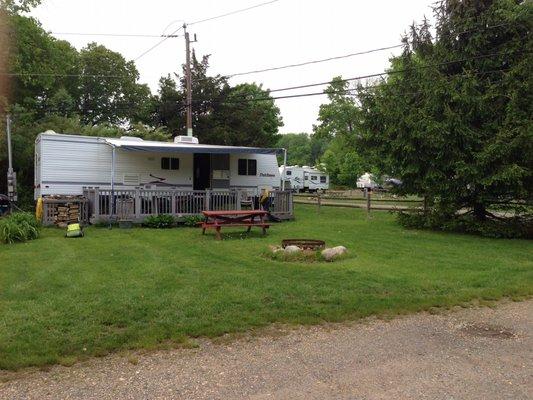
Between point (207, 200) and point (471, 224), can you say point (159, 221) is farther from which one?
point (471, 224)

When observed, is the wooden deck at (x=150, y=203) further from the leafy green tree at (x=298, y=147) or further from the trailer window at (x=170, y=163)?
the leafy green tree at (x=298, y=147)

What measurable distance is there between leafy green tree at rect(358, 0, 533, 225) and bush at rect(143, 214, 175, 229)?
630cm

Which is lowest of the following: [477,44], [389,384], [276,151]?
[389,384]

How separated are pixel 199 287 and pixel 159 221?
784cm

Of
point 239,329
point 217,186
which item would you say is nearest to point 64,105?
point 217,186

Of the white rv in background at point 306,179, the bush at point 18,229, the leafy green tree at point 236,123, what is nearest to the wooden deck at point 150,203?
the bush at point 18,229

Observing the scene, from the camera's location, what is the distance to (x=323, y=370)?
3.85 metres

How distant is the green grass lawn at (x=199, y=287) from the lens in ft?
15.1

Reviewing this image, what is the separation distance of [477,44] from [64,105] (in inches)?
1138

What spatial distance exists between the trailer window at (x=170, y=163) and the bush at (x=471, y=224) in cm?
771

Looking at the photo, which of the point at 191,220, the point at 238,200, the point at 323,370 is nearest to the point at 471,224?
the point at 238,200

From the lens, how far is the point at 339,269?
7.60 metres

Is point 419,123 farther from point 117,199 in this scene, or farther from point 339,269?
point 117,199

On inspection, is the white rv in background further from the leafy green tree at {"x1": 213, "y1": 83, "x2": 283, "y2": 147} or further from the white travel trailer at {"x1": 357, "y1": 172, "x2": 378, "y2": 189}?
the leafy green tree at {"x1": 213, "y1": 83, "x2": 283, "y2": 147}
